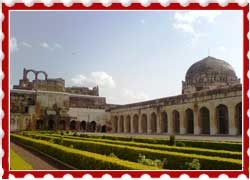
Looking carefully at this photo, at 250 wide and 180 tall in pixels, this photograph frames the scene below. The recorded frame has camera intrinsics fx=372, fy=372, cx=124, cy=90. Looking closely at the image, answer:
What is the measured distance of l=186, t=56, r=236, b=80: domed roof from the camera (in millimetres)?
43250

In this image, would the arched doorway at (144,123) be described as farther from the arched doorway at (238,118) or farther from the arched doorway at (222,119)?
the arched doorway at (238,118)

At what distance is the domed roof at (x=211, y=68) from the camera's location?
1703 inches

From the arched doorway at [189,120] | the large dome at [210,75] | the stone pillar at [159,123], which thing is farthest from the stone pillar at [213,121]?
the large dome at [210,75]

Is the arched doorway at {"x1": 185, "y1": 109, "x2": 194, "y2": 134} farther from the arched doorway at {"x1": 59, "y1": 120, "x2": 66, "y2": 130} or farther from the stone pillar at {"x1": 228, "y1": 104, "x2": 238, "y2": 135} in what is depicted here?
the arched doorway at {"x1": 59, "y1": 120, "x2": 66, "y2": 130}

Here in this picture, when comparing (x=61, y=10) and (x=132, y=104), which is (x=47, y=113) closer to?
(x=132, y=104)

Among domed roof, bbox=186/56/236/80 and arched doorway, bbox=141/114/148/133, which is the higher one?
domed roof, bbox=186/56/236/80

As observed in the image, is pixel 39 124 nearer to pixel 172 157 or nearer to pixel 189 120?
pixel 189 120

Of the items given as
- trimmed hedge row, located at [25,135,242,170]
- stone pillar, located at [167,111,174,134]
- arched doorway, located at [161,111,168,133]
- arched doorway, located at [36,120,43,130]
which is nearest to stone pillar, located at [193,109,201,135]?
stone pillar, located at [167,111,174,134]

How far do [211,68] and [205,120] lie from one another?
1201cm

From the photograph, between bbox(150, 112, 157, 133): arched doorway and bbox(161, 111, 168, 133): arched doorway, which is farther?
bbox(150, 112, 157, 133): arched doorway

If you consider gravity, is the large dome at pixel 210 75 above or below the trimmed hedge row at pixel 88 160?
above

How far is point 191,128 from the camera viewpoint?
113 feet

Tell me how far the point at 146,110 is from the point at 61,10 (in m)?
32.8

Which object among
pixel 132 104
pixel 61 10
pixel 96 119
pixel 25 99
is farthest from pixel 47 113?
pixel 61 10
